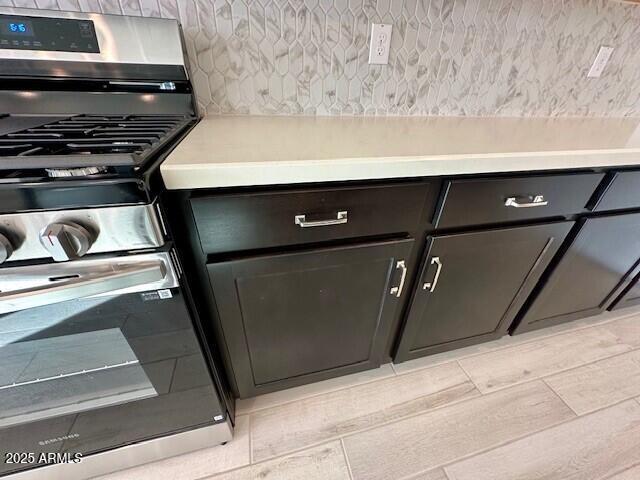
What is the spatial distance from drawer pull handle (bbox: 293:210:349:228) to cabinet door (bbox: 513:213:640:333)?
0.81 m

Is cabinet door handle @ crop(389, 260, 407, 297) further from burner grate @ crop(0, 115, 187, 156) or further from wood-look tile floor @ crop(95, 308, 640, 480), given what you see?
burner grate @ crop(0, 115, 187, 156)

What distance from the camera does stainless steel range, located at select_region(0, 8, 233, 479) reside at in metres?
0.42

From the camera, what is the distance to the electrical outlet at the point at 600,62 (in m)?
1.20

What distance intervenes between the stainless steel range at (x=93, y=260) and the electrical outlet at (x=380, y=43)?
640 mm

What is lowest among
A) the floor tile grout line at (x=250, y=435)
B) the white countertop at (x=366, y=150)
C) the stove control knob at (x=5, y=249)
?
the floor tile grout line at (x=250, y=435)

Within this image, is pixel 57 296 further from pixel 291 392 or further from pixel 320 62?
pixel 320 62

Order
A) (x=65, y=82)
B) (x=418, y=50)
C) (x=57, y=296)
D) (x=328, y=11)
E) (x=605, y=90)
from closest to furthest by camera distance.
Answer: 1. (x=57, y=296)
2. (x=65, y=82)
3. (x=328, y=11)
4. (x=418, y=50)
5. (x=605, y=90)

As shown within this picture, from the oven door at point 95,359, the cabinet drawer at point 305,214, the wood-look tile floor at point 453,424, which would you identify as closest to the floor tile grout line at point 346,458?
the wood-look tile floor at point 453,424

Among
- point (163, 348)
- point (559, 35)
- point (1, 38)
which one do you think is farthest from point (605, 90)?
point (1, 38)

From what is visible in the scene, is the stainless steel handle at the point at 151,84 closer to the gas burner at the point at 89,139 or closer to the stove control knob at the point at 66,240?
the gas burner at the point at 89,139

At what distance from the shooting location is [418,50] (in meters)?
1.02

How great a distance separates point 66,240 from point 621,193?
1388 millimetres

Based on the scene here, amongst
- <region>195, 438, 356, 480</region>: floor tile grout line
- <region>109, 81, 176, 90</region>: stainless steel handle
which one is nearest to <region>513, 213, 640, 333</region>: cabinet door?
<region>195, 438, 356, 480</region>: floor tile grout line

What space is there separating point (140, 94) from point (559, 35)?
163 centimetres
